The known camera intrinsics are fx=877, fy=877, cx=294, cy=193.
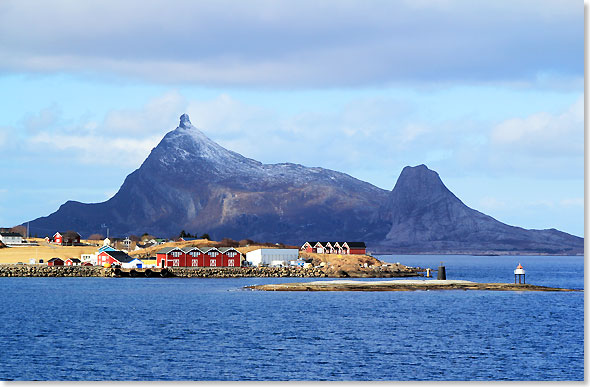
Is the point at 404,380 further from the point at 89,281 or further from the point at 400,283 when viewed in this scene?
the point at 89,281

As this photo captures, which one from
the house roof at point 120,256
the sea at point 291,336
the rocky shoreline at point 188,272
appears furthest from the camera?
the house roof at point 120,256

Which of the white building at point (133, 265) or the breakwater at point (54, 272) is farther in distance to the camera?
the white building at point (133, 265)

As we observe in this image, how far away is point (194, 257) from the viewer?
17400cm

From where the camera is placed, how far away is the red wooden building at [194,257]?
173250 millimetres

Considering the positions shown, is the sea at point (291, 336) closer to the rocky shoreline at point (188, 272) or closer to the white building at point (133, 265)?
the rocky shoreline at point (188, 272)

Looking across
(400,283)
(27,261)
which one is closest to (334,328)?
(400,283)

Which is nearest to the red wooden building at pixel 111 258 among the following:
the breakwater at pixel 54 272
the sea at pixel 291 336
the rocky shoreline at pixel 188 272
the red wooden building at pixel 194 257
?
the rocky shoreline at pixel 188 272

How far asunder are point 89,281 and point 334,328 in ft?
285

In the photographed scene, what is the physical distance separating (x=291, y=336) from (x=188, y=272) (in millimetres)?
97048

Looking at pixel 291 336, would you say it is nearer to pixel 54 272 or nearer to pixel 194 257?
pixel 194 257

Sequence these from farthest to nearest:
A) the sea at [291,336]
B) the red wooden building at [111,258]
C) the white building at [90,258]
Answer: the white building at [90,258] → the red wooden building at [111,258] → the sea at [291,336]

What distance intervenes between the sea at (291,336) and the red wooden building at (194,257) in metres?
53.9

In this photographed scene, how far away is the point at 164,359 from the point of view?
57625 millimetres

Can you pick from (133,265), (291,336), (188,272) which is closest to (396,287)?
(188,272)
